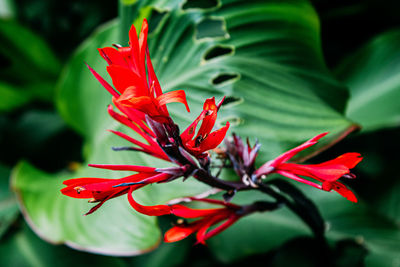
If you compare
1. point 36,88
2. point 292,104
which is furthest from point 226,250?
point 36,88

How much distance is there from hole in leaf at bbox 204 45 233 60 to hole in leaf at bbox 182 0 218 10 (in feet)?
0.28

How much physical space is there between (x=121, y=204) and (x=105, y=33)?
19.7 inches

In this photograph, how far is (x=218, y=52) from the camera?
747 millimetres

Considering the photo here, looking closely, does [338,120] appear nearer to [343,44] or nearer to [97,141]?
Result: [97,141]

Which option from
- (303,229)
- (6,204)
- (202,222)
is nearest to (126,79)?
(202,222)

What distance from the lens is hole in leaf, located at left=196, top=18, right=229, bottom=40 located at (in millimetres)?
735

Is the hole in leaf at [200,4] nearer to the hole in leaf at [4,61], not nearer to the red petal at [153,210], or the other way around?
→ the red petal at [153,210]

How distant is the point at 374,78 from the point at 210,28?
25.3 inches

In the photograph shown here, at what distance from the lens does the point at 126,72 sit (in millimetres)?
380

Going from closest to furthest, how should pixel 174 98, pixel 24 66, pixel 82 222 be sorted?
pixel 174 98, pixel 82 222, pixel 24 66

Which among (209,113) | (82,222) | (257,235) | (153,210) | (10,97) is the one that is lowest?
(257,235)

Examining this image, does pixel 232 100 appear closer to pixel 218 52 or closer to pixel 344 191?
pixel 218 52

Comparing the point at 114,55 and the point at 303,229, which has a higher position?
the point at 114,55

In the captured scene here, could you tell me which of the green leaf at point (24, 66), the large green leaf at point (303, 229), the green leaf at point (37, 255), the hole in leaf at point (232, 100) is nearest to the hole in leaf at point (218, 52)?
the hole in leaf at point (232, 100)
